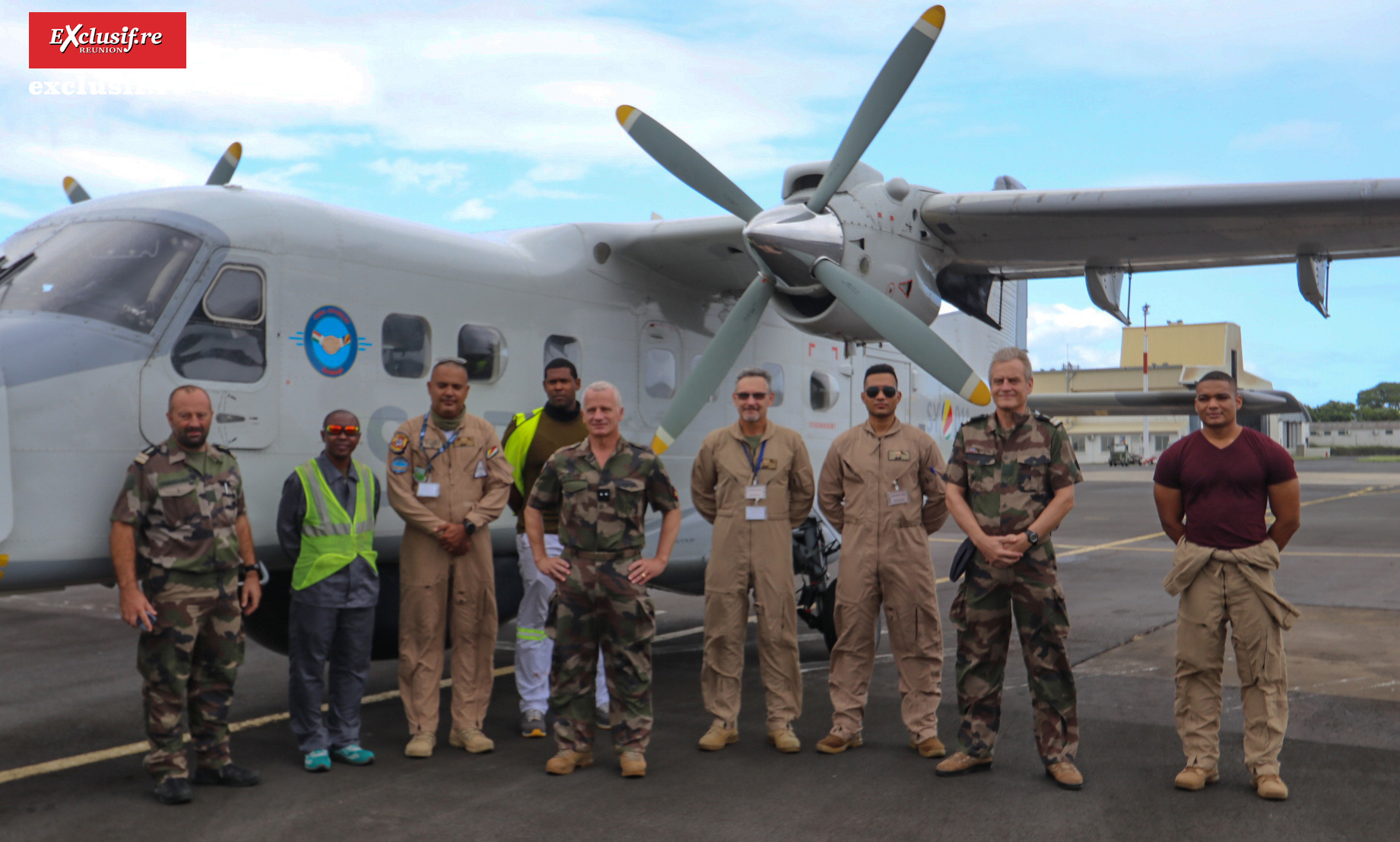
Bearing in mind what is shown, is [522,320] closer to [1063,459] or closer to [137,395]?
[137,395]

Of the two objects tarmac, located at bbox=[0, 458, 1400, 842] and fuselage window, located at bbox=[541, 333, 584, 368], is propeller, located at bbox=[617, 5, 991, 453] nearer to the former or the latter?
fuselage window, located at bbox=[541, 333, 584, 368]

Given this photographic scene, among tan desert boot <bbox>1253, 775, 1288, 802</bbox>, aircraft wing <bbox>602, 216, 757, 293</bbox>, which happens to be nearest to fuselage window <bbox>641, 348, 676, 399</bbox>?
aircraft wing <bbox>602, 216, 757, 293</bbox>

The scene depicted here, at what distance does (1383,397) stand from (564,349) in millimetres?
117812

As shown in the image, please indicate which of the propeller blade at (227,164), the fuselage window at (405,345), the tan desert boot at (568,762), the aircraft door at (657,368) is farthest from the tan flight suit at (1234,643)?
the propeller blade at (227,164)

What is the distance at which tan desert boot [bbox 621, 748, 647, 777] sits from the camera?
5.02 meters

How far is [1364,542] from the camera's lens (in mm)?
17016

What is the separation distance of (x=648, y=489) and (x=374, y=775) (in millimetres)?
1935

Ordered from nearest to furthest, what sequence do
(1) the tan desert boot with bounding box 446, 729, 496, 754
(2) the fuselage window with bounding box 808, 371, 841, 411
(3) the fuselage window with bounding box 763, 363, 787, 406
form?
(1) the tan desert boot with bounding box 446, 729, 496, 754 → (3) the fuselage window with bounding box 763, 363, 787, 406 → (2) the fuselage window with bounding box 808, 371, 841, 411

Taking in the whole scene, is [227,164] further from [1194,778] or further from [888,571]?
[1194,778]

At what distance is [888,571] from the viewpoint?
532cm

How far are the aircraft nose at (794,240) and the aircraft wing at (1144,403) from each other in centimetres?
855

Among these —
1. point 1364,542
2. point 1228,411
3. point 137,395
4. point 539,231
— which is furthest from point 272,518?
point 1364,542

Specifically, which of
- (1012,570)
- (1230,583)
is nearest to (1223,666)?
(1230,583)

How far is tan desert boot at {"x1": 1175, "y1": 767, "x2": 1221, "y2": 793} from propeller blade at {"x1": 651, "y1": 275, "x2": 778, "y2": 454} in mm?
3450
